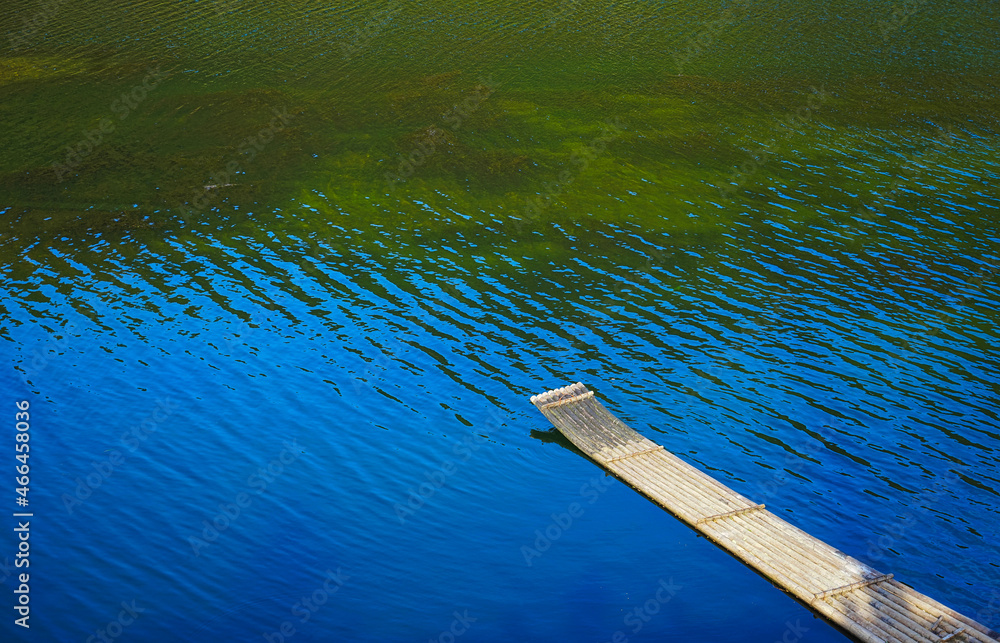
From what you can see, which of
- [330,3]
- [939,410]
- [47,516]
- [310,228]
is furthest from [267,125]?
[939,410]

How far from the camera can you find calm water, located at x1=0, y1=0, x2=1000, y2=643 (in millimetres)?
23078

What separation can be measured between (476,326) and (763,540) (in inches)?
576

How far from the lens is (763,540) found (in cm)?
2373

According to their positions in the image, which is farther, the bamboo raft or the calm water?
the calm water

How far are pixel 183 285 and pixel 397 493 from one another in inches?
638

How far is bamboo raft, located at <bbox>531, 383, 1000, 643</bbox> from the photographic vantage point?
2091 centimetres

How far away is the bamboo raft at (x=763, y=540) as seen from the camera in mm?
20906

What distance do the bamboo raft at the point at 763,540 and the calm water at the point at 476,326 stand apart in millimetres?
723

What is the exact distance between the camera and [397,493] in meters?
26.0

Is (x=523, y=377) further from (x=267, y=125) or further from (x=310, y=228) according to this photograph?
(x=267, y=125)

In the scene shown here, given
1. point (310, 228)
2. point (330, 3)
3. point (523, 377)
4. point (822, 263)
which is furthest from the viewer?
point (330, 3)

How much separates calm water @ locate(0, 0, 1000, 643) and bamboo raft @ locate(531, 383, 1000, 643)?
0.72m

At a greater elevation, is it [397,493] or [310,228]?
[310,228]

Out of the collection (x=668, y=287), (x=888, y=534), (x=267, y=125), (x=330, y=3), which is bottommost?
(x=888, y=534)
